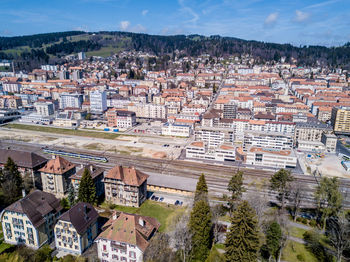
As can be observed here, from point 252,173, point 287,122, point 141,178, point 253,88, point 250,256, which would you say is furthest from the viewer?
point 253,88

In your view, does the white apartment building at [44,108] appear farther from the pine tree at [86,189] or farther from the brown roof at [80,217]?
the brown roof at [80,217]

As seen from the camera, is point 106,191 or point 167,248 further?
point 106,191

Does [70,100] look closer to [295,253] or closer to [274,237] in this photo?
[274,237]

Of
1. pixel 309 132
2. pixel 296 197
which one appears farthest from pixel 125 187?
pixel 309 132

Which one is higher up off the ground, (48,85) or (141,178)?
(48,85)

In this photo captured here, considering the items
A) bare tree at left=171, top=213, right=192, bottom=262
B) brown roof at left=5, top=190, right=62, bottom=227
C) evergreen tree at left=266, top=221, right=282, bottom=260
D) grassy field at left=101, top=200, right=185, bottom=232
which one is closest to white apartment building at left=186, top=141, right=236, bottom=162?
grassy field at left=101, top=200, right=185, bottom=232

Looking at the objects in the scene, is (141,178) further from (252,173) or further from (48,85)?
(48,85)

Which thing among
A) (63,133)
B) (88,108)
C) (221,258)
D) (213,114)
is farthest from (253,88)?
(221,258)

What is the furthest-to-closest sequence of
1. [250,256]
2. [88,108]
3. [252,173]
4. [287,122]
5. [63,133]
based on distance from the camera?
[88,108] → [63,133] → [287,122] → [252,173] → [250,256]
